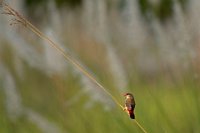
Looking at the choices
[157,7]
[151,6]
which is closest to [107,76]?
[157,7]

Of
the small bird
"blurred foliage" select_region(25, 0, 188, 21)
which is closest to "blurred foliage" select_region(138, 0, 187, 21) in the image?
"blurred foliage" select_region(25, 0, 188, 21)

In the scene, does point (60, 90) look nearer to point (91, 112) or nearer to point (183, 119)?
point (183, 119)

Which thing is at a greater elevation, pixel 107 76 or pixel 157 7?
pixel 157 7

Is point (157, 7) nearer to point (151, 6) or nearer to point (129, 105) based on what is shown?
point (151, 6)

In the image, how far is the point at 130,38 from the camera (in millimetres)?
2557

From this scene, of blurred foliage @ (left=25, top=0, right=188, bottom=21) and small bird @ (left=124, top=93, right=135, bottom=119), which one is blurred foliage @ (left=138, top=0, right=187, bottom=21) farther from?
small bird @ (left=124, top=93, right=135, bottom=119)

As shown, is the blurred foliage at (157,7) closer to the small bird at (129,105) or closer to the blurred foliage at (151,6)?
the blurred foliage at (151,6)

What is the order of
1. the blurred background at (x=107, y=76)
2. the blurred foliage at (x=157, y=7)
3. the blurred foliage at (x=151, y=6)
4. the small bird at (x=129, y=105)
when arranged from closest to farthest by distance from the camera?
1. the small bird at (x=129, y=105)
2. the blurred background at (x=107, y=76)
3. the blurred foliage at (x=157, y=7)
4. the blurred foliage at (x=151, y=6)

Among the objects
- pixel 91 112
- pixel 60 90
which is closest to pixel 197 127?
pixel 60 90

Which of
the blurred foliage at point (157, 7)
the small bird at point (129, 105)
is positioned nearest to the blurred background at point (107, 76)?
the blurred foliage at point (157, 7)

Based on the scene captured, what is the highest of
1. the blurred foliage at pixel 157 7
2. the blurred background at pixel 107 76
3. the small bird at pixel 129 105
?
the blurred foliage at pixel 157 7

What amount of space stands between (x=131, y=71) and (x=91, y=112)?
46 centimetres

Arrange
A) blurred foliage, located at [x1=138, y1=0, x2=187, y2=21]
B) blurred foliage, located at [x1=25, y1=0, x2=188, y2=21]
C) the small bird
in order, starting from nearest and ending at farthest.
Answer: the small bird < blurred foliage, located at [x1=138, y1=0, x2=187, y2=21] < blurred foliage, located at [x1=25, y1=0, x2=188, y2=21]

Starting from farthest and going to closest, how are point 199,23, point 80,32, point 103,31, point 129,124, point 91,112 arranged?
point 80,32, point 91,112, point 103,31, point 129,124, point 199,23
